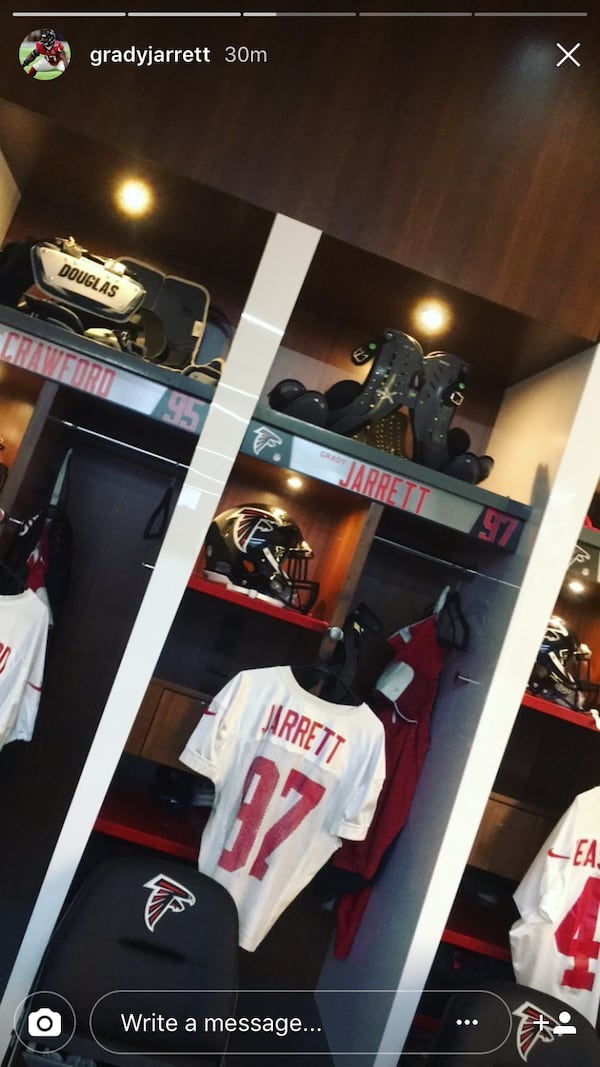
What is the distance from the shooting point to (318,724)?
6.99 ft

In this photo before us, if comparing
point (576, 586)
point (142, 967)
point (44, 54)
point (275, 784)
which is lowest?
point (142, 967)

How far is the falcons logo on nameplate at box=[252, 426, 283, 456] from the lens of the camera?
6.81 ft

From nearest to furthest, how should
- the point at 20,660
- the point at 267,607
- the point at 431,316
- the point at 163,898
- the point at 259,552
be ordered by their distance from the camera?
1. the point at 163,898
2. the point at 20,660
3. the point at 267,607
4. the point at 259,552
5. the point at 431,316

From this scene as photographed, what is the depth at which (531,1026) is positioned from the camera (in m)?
1.78

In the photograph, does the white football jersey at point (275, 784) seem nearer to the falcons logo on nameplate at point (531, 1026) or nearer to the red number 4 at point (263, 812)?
the red number 4 at point (263, 812)

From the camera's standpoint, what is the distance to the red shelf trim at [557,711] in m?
2.23

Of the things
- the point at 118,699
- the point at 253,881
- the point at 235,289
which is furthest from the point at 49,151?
the point at 253,881

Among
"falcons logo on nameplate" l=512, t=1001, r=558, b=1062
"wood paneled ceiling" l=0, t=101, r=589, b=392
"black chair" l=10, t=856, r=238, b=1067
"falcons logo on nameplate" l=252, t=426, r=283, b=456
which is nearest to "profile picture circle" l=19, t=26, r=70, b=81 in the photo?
"wood paneled ceiling" l=0, t=101, r=589, b=392

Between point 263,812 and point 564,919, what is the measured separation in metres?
0.84

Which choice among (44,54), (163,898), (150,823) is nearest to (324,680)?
(150,823)

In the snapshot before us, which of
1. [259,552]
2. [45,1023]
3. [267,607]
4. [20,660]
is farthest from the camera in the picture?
[259,552]

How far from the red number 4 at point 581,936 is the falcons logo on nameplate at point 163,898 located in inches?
40.5

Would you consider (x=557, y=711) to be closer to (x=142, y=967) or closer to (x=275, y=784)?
(x=275, y=784)

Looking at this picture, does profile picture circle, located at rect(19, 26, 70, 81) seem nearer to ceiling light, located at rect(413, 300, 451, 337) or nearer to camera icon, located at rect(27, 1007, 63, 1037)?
ceiling light, located at rect(413, 300, 451, 337)
